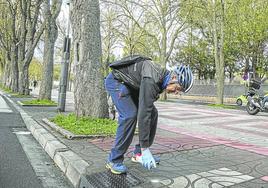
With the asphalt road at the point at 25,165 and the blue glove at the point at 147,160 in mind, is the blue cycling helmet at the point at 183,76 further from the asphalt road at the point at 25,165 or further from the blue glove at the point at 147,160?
the asphalt road at the point at 25,165

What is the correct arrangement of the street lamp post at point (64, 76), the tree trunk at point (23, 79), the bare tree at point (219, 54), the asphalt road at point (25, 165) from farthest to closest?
the tree trunk at point (23, 79) → the bare tree at point (219, 54) → the street lamp post at point (64, 76) → the asphalt road at point (25, 165)

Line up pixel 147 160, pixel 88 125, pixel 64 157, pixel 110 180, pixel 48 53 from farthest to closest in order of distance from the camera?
1. pixel 48 53
2. pixel 88 125
3. pixel 64 157
4. pixel 110 180
5. pixel 147 160

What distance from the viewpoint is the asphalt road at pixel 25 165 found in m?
4.36

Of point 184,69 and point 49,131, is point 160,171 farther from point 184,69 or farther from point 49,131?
point 49,131

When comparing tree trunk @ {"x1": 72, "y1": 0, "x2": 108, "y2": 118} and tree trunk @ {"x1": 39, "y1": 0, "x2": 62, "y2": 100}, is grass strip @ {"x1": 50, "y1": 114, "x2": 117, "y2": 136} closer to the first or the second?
tree trunk @ {"x1": 72, "y1": 0, "x2": 108, "y2": 118}

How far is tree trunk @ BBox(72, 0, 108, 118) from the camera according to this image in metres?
8.13

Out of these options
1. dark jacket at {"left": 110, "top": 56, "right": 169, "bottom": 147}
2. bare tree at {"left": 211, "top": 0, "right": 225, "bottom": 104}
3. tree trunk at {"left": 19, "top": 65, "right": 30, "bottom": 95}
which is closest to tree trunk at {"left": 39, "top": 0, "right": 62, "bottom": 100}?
tree trunk at {"left": 19, "top": 65, "right": 30, "bottom": 95}

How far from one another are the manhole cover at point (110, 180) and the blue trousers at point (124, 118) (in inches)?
8.2

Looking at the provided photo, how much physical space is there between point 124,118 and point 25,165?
6.57 ft

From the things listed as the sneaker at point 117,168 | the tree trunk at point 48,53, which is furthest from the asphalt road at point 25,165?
the tree trunk at point 48,53

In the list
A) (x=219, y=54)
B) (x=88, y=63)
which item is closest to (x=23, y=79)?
(x=219, y=54)

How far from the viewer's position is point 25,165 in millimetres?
5207

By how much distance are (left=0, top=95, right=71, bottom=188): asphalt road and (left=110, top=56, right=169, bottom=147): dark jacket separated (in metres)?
1.42

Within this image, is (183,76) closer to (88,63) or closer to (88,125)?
(88,125)
